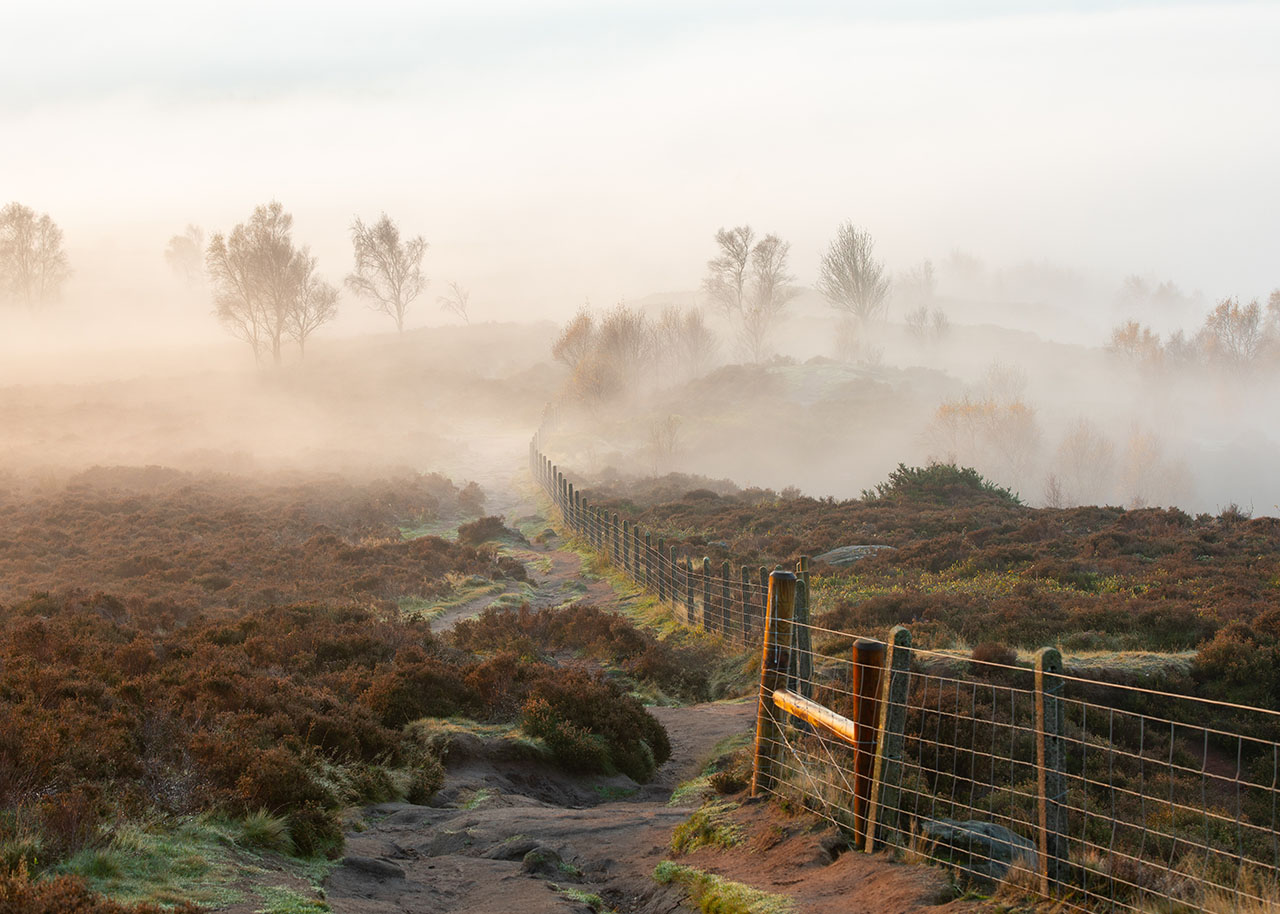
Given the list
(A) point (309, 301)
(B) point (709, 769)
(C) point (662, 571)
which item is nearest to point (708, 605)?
(C) point (662, 571)

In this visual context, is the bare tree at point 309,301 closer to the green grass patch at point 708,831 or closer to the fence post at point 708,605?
the fence post at point 708,605

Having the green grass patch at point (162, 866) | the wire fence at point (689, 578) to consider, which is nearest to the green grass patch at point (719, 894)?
the green grass patch at point (162, 866)

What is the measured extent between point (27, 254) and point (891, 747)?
103 meters

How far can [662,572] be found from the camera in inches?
722

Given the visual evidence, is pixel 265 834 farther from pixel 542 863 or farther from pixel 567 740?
pixel 567 740

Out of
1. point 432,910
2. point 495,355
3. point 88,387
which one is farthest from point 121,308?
point 432,910

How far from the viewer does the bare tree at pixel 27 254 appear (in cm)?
8306

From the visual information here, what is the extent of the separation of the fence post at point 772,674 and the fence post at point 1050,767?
2831 mm

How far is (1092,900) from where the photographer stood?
439 cm

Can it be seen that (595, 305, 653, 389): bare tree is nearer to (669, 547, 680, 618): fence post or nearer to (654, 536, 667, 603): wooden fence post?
(654, 536, 667, 603): wooden fence post

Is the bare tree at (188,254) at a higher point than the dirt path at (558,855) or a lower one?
higher

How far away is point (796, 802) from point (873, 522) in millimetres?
18312

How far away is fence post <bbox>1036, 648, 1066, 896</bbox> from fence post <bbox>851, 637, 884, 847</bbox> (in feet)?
4.26

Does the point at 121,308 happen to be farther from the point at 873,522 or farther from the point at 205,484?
the point at 873,522
